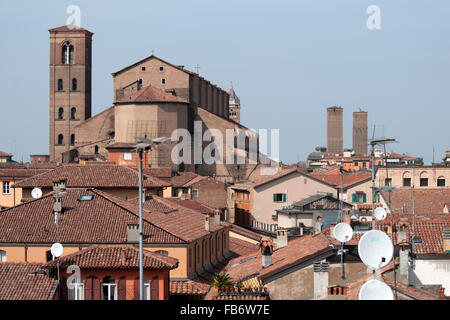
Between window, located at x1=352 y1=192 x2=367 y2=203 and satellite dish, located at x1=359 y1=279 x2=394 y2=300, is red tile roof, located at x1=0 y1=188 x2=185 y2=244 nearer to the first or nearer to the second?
satellite dish, located at x1=359 y1=279 x2=394 y2=300

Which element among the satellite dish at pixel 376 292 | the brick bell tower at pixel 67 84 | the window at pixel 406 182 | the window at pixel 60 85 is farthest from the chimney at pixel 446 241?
the window at pixel 60 85

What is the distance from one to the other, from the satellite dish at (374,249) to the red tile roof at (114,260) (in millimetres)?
10070

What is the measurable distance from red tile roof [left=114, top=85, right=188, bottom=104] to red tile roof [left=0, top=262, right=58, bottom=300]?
65.5 meters

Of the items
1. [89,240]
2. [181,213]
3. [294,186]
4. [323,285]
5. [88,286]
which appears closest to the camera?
[323,285]

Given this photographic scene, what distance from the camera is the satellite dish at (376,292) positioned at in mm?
12708

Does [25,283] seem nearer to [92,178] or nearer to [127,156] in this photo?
[92,178]

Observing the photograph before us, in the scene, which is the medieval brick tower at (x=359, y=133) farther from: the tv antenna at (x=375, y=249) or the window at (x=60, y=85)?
the tv antenna at (x=375, y=249)

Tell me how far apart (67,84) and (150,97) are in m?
25.4

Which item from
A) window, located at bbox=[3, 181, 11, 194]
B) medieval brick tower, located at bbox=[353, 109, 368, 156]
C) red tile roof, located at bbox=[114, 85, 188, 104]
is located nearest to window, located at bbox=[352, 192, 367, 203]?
window, located at bbox=[3, 181, 11, 194]
